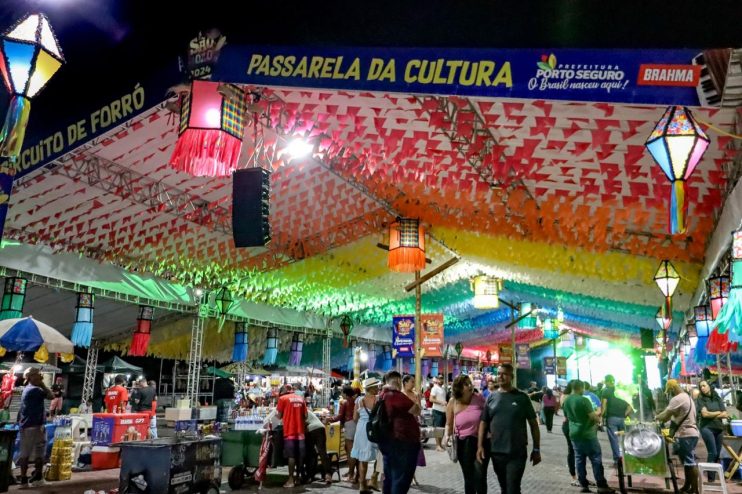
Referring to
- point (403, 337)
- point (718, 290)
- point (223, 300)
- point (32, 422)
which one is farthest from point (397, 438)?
point (223, 300)

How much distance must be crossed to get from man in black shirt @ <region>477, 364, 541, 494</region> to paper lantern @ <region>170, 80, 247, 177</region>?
385 centimetres

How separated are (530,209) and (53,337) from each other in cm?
833

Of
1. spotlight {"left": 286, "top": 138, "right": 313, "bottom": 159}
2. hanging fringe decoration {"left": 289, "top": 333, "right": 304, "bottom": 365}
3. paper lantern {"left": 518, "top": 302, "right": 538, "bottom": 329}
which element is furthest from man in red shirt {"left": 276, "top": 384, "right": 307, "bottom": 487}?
paper lantern {"left": 518, "top": 302, "right": 538, "bottom": 329}

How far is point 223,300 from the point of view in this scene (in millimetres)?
14336

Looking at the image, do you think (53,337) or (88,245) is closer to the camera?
(53,337)

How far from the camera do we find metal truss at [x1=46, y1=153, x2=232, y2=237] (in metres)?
8.64

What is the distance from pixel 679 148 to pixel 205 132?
459 cm

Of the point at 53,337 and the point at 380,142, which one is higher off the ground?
the point at 380,142

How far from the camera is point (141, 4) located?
7.58 metres

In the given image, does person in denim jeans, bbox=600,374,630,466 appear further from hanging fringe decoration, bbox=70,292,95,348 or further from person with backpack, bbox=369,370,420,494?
hanging fringe decoration, bbox=70,292,95,348

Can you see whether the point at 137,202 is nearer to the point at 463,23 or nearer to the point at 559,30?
the point at 463,23

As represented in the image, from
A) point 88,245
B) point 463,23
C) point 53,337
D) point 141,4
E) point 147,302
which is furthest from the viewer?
point 147,302

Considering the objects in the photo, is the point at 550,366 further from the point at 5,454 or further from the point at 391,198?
the point at 5,454

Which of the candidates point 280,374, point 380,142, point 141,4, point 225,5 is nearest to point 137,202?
point 141,4
